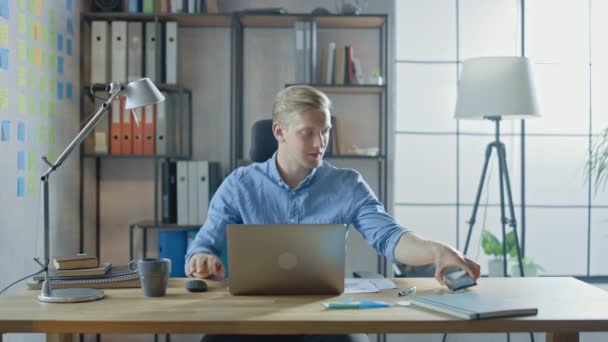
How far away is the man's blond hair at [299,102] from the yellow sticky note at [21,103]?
1.26 metres

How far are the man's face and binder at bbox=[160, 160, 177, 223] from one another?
1.57m

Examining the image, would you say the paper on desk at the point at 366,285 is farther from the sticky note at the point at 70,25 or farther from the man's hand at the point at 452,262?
the sticky note at the point at 70,25

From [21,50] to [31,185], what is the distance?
0.57 metres

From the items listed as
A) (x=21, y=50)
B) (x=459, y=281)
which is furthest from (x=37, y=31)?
(x=459, y=281)

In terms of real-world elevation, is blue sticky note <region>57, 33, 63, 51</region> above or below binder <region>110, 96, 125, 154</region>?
above

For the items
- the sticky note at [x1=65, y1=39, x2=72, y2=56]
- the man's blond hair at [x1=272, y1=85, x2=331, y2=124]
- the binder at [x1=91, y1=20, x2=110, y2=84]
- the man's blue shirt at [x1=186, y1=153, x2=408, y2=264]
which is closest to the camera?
the man's blond hair at [x1=272, y1=85, x2=331, y2=124]

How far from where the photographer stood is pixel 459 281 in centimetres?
170

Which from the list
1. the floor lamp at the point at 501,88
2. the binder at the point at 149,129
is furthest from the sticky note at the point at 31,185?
the floor lamp at the point at 501,88

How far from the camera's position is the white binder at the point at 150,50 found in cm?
345

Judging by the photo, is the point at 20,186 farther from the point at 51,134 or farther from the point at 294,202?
the point at 294,202

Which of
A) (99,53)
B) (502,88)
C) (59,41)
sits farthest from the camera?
(99,53)

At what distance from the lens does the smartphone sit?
1.69 metres

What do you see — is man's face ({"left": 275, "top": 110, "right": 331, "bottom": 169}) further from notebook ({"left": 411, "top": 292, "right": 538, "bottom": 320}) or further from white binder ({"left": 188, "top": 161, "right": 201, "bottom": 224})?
white binder ({"left": 188, "top": 161, "right": 201, "bottom": 224})

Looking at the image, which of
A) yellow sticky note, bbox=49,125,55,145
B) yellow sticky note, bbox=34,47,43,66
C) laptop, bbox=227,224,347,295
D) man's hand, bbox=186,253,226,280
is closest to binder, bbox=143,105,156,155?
yellow sticky note, bbox=49,125,55,145
